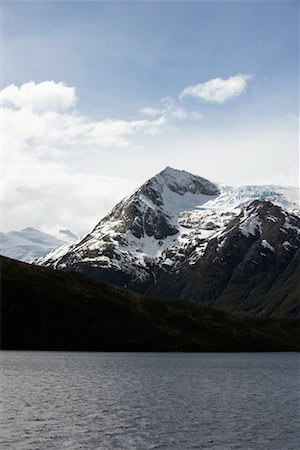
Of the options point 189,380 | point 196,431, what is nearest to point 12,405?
point 196,431

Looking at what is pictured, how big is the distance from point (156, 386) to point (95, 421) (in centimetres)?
5729

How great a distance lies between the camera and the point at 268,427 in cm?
8419

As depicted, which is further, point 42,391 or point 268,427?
point 42,391

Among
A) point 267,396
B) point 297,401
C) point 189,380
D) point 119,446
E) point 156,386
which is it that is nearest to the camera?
point 119,446

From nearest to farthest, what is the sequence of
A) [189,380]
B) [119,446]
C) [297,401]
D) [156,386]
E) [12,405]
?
1. [119,446]
2. [12,405]
3. [297,401]
4. [156,386]
5. [189,380]

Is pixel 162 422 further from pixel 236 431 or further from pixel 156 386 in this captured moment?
A: pixel 156 386

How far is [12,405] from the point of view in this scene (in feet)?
320

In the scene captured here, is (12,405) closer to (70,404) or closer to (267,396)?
(70,404)

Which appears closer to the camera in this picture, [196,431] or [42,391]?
[196,431]

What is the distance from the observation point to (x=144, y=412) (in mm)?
95625

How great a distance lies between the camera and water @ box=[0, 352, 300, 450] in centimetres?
7150

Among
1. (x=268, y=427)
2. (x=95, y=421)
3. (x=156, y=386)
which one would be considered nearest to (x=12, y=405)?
(x=95, y=421)

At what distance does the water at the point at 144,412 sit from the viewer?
235ft

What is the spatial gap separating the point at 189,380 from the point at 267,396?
3597 centimetres
